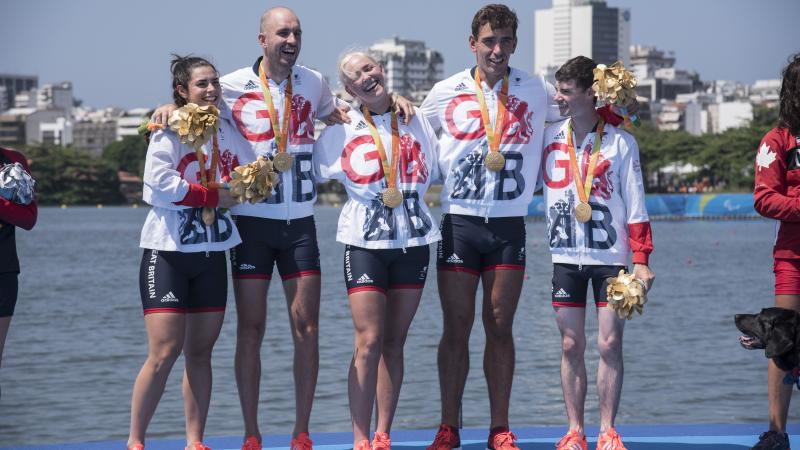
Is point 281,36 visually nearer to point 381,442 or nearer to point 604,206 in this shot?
point 604,206

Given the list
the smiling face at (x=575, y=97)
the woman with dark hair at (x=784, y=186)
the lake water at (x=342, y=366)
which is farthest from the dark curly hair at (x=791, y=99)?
the lake water at (x=342, y=366)

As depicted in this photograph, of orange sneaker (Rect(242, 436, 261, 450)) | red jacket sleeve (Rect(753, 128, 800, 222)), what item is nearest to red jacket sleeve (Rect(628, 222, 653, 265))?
red jacket sleeve (Rect(753, 128, 800, 222))

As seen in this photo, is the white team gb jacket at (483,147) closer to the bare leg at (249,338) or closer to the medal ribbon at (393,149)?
the medal ribbon at (393,149)

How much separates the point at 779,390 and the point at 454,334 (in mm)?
1599

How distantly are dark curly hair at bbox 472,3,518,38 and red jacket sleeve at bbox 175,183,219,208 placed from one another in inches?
60.0

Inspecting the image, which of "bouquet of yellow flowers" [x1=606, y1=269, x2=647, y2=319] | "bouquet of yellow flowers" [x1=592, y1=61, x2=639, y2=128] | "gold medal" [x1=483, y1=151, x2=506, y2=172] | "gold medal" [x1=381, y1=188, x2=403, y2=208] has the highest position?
"bouquet of yellow flowers" [x1=592, y1=61, x2=639, y2=128]

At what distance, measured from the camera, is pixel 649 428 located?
6.93 m

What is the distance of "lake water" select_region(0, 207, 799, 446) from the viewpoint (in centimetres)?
1379

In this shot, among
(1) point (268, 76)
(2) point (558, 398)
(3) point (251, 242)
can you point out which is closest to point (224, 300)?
(3) point (251, 242)

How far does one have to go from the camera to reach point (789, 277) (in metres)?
5.83

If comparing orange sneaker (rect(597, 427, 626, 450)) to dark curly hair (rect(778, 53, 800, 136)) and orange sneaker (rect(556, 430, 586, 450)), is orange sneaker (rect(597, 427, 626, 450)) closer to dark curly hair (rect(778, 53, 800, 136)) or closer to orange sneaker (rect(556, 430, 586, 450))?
orange sneaker (rect(556, 430, 586, 450))

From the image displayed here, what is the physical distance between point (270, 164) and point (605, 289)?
5.63 ft

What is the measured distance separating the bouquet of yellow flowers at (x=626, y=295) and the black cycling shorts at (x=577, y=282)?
0.66 feet

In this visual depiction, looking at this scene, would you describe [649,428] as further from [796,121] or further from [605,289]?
[796,121]
